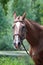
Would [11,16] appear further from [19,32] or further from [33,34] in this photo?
[19,32]

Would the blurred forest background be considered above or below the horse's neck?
below

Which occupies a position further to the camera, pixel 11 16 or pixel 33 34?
pixel 11 16

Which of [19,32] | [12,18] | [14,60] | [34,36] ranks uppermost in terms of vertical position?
[19,32]

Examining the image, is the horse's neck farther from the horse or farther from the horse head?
the horse head

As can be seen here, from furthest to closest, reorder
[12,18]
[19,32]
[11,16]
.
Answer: [11,16], [12,18], [19,32]

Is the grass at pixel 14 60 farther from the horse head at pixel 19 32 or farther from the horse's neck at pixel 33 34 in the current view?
the horse head at pixel 19 32

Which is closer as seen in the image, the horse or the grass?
the horse

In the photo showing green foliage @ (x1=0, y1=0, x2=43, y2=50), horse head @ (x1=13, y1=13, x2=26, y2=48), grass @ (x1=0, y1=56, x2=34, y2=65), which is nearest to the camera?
horse head @ (x1=13, y1=13, x2=26, y2=48)

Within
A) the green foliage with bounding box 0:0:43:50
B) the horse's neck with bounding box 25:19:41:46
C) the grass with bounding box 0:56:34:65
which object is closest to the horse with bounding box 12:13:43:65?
the horse's neck with bounding box 25:19:41:46

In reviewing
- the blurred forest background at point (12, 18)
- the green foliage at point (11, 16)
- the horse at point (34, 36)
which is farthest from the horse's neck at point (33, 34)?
the green foliage at point (11, 16)

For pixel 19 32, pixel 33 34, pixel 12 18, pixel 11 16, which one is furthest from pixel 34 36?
pixel 11 16

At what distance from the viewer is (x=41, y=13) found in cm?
1195

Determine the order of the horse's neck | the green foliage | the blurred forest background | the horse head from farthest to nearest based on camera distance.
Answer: the green foliage < the blurred forest background < the horse's neck < the horse head

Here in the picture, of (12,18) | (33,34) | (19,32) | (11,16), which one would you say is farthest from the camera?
(11,16)
